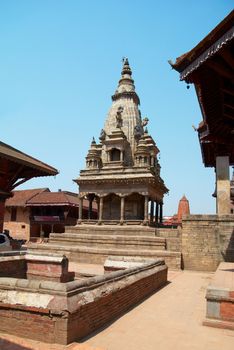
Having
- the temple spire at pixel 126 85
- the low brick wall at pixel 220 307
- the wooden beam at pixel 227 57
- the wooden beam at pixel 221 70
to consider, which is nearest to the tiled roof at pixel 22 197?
the temple spire at pixel 126 85

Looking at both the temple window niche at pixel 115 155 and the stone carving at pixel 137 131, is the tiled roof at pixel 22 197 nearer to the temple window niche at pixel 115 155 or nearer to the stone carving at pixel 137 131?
the temple window niche at pixel 115 155

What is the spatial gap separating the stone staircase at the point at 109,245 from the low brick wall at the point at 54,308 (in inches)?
412

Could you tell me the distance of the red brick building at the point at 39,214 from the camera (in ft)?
111

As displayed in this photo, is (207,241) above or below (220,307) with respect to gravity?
above

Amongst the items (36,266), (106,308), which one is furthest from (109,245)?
(106,308)

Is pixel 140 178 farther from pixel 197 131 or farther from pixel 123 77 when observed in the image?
pixel 123 77

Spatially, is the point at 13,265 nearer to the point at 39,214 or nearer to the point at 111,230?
the point at 111,230

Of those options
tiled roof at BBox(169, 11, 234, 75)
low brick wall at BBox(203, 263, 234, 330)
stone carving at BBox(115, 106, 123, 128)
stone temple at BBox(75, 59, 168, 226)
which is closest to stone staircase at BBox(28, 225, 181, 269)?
stone temple at BBox(75, 59, 168, 226)

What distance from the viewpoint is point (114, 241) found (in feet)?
65.9

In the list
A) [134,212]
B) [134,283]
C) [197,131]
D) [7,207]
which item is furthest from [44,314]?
[7,207]

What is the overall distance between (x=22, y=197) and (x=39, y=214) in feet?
11.3

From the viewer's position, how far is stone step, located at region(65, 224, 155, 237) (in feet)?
71.8

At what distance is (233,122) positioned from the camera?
9320 millimetres

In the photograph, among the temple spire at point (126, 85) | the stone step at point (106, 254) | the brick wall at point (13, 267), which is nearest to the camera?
the brick wall at point (13, 267)
